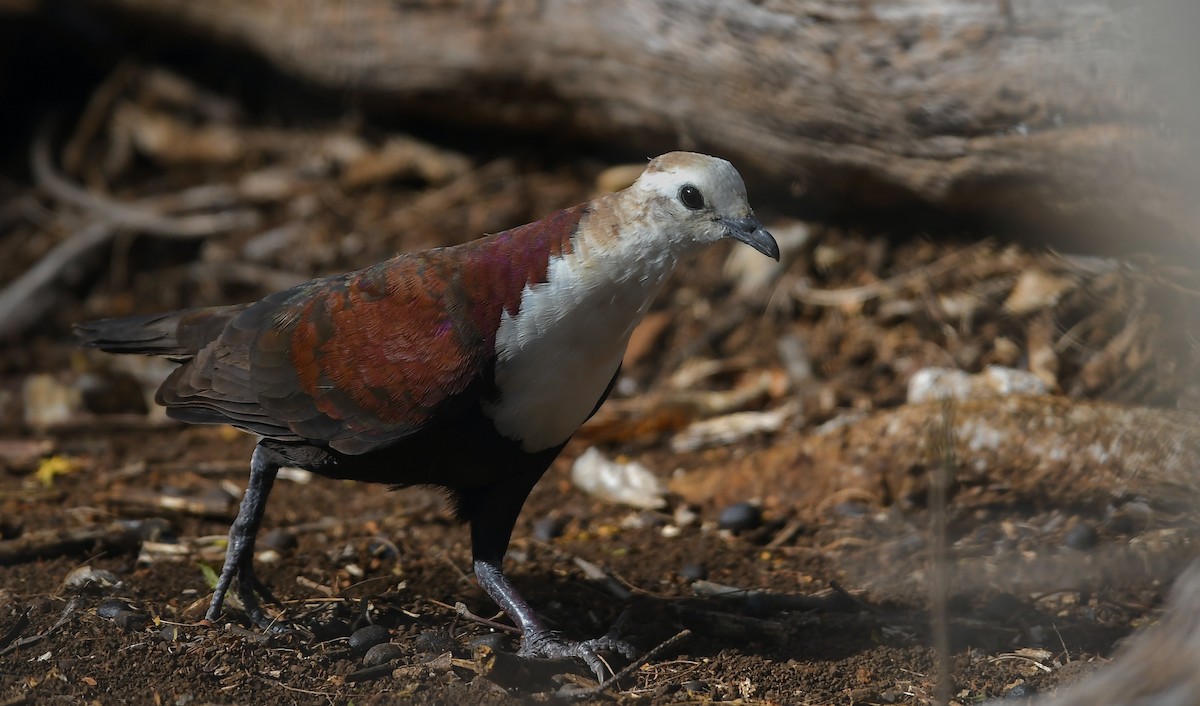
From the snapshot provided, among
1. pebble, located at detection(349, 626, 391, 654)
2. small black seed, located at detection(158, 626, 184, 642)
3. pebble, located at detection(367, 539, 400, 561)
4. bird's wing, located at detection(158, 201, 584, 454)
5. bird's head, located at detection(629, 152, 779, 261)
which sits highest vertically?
bird's head, located at detection(629, 152, 779, 261)

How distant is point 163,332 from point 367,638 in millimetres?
1480

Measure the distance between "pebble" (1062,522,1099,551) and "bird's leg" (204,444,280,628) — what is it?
2873 millimetres

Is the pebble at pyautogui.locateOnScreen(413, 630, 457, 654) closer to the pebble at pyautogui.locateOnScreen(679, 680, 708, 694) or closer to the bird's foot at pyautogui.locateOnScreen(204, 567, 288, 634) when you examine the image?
the bird's foot at pyautogui.locateOnScreen(204, 567, 288, 634)

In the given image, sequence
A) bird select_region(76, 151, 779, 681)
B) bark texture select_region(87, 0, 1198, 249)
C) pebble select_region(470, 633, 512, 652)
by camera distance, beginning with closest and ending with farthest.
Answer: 1. bird select_region(76, 151, 779, 681)
2. pebble select_region(470, 633, 512, 652)
3. bark texture select_region(87, 0, 1198, 249)

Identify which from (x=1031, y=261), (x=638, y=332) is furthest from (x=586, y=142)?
(x=1031, y=261)

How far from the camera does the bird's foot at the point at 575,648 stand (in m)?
3.54

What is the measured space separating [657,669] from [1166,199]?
2686 mm

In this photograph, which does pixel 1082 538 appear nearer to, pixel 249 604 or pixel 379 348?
pixel 379 348

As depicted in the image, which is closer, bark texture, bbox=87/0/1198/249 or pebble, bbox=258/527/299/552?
bark texture, bbox=87/0/1198/249

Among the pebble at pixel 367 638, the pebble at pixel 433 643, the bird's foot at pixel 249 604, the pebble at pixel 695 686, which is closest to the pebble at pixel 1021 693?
the pebble at pixel 695 686

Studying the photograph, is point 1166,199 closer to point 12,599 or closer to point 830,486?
point 830,486

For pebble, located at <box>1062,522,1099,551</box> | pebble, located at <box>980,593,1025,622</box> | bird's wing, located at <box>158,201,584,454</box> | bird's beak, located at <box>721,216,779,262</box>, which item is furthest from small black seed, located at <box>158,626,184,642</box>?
pebble, located at <box>1062,522,1099,551</box>

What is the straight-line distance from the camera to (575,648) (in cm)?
358

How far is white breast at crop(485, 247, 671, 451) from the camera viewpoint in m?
3.43
